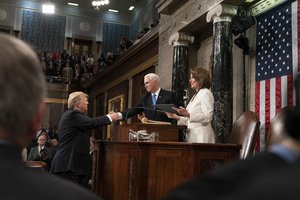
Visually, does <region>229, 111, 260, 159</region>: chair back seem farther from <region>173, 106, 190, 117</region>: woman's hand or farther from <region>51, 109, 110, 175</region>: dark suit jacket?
<region>51, 109, 110, 175</region>: dark suit jacket

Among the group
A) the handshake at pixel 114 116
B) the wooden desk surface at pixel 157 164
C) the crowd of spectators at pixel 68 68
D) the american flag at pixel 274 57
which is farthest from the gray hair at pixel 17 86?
the crowd of spectators at pixel 68 68

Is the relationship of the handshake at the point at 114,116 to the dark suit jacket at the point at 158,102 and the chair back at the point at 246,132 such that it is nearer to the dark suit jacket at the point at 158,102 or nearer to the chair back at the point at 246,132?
the dark suit jacket at the point at 158,102

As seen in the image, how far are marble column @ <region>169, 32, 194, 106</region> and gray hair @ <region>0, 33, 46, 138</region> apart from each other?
601 cm

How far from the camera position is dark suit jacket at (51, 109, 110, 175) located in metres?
4.17

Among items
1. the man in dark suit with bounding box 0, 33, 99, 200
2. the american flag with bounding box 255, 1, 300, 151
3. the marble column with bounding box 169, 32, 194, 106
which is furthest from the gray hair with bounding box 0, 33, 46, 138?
the marble column with bounding box 169, 32, 194, 106

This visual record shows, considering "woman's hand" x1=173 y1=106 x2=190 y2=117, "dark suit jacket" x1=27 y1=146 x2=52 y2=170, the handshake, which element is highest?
"woman's hand" x1=173 y1=106 x2=190 y2=117

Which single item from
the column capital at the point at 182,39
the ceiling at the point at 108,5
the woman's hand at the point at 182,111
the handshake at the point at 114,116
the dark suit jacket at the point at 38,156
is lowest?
the dark suit jacket at the point at 38,156

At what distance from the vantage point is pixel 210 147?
11.4 ft

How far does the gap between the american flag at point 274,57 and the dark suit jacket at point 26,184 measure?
4.30 metres

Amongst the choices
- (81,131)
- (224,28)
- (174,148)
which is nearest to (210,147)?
(174,148)

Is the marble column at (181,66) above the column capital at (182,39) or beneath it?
beneath

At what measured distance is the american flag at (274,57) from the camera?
4875mm

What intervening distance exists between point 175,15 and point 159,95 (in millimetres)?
2699

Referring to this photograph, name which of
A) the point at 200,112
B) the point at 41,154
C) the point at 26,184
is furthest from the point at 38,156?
the point at 26,184
